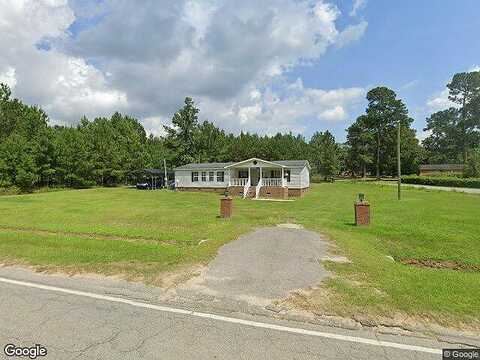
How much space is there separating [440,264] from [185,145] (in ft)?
154

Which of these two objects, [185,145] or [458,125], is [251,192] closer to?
[185,145]

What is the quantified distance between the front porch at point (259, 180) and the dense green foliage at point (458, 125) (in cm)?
5543

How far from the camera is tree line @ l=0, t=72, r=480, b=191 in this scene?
135 feet

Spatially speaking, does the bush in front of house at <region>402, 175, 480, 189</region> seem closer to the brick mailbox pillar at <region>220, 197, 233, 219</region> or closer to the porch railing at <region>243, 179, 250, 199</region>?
the porch railing at <region>243, 179, 250, 199</region>

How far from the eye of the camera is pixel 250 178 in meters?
32.4

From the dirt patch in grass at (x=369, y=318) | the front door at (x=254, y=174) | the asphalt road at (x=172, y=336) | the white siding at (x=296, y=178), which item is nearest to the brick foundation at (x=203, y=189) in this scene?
the front door at (x=254, y=174)

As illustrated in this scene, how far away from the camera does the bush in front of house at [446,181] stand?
36438mm

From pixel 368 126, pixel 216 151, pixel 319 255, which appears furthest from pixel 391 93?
pixel 319 255

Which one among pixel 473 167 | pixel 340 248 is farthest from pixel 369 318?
pixel 473 167

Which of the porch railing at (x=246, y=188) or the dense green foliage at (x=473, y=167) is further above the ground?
the dense green foliage at (x=473, y=167)

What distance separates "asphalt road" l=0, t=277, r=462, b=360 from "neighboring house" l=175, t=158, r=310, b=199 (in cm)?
2451

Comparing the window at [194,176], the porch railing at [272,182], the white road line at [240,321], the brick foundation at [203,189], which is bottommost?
the white road line at [240,321]

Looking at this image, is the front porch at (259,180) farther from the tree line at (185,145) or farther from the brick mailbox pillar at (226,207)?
the tree line at (185,145)

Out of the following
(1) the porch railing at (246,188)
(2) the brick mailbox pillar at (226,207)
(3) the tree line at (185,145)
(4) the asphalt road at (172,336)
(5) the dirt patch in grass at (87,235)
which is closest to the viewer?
(4) the asphalt road at (172,336)
